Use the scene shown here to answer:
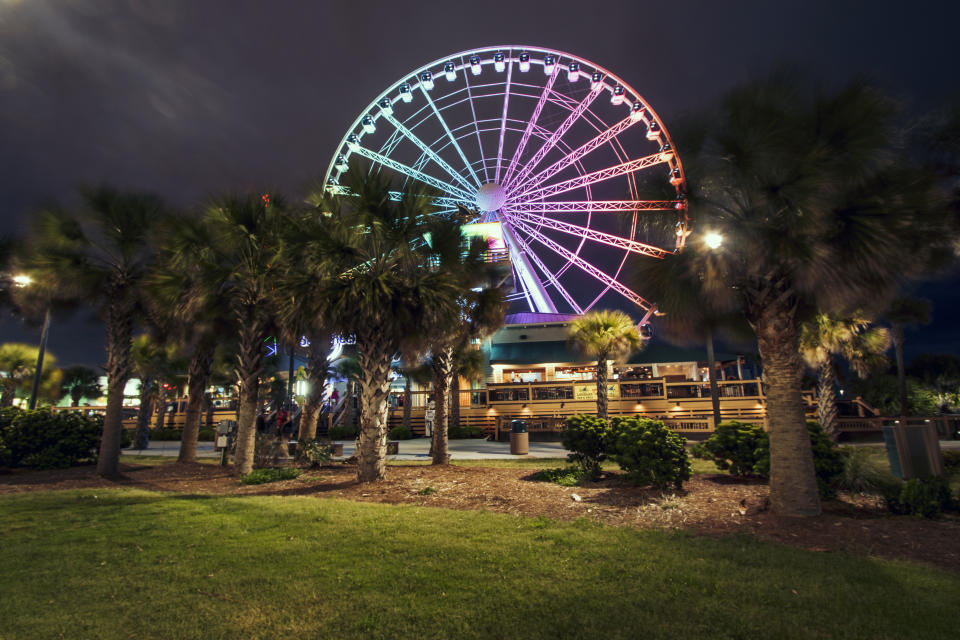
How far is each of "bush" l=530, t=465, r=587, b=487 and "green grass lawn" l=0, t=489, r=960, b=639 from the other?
3700 mm

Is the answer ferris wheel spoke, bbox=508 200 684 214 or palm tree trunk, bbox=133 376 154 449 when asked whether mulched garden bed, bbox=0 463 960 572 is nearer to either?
palm tree trunk, bbox=133 376 154 449

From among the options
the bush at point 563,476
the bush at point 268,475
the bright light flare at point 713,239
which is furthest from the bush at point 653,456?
the bush at point 268,475

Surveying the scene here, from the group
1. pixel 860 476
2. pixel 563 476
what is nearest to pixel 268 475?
pixel 563 476

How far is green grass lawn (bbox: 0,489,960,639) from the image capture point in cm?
331

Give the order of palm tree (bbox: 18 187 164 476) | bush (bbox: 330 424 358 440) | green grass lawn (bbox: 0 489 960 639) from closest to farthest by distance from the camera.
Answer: green grass lawn (bbox: 0 489 960 639) → palm tree (bbox: 18 187 164 476) → bush (bbox: 330 424 358 440)

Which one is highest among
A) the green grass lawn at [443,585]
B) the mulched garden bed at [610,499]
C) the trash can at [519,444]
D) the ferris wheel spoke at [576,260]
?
the ferris wheel spoke at [576,260]

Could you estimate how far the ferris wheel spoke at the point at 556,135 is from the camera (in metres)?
26.0

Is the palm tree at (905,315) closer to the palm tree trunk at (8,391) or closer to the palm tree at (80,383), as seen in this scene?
the palm tree trunk at (8,391)

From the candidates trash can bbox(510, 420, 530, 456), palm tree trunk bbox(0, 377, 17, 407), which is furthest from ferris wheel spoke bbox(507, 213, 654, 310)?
palm tree trunk bbox(0, 377, 17, 407)

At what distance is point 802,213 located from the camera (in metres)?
6.59

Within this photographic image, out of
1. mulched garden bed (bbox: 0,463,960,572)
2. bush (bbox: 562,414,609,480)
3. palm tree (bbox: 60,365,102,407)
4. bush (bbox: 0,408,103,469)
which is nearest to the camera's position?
mulched garden bed (bbox: 0,463,960,572)

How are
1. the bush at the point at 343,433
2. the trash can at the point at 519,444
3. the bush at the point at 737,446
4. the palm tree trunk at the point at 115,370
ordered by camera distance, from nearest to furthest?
the bush at the point at 737,446
the palm tree trunk at the point at 115,370
the trash can at the point at 519,444
the bush at the point at 343,433

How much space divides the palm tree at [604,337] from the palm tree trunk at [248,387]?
40.8ft

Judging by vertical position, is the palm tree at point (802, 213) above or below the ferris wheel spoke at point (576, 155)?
below
